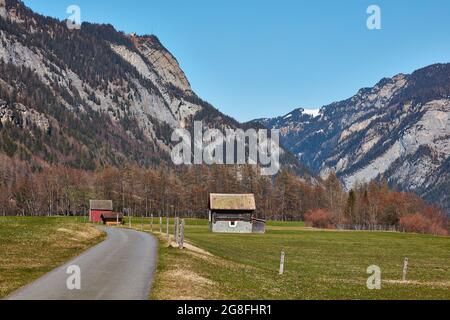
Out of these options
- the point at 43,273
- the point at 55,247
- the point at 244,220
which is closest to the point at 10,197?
the point at 244,220

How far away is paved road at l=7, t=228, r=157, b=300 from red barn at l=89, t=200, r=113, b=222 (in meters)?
125

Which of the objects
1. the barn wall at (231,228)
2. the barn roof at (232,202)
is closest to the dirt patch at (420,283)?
the barn wall at (231,228)

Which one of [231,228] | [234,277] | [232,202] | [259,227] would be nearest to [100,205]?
[232,202]

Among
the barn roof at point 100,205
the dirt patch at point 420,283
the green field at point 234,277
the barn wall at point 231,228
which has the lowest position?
the barn wall at point 231,228

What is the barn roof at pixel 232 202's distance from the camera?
138 metres

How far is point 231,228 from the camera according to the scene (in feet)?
453

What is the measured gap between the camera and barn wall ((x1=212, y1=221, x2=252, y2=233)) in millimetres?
137125

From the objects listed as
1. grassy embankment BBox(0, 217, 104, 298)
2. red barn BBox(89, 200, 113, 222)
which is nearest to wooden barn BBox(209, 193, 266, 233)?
red barn BBox(89, 200, 113, 222)

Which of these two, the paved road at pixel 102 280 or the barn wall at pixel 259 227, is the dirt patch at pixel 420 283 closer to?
the paved road at pixel 102 280

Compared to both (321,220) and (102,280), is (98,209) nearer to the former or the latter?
(321,220)

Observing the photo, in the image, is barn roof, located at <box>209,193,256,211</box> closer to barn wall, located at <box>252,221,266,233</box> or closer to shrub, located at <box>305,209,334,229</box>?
barn wall, located at <box>252,221,266,233</box>

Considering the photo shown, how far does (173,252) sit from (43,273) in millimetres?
15622

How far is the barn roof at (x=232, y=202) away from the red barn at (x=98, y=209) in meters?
38.1
